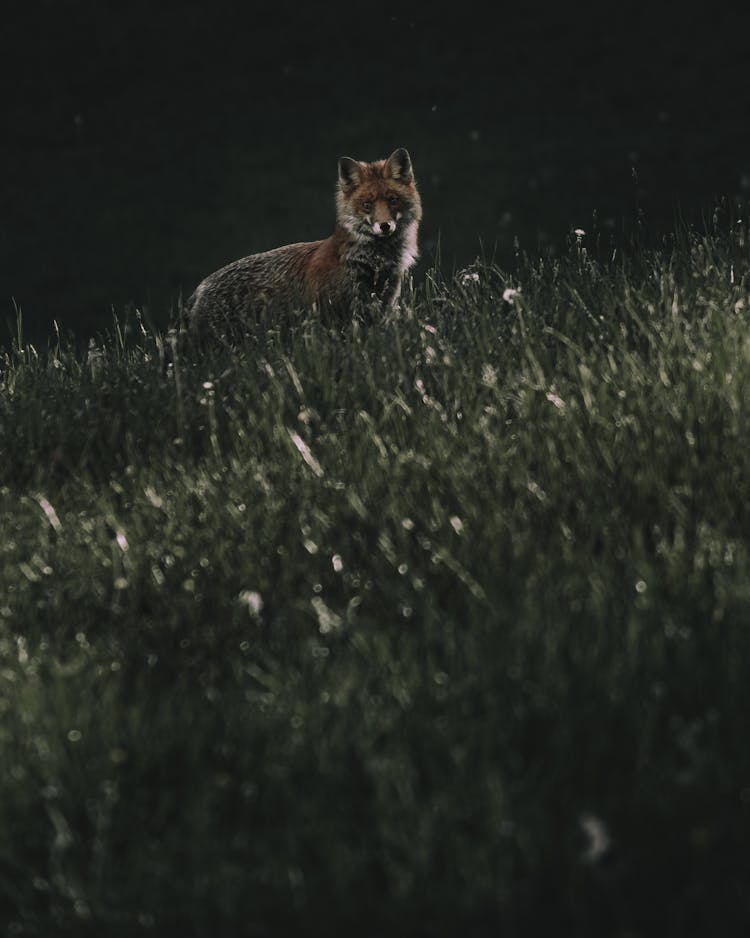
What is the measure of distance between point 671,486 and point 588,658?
1605mm

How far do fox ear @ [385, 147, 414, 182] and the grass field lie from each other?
7.52 feet

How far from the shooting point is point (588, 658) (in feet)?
12.7

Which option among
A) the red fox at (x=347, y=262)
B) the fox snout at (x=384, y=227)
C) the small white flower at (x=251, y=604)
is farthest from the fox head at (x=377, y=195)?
the small white flower at (x=251, y=604)

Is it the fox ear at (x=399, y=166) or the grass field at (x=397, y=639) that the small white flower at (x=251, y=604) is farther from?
the fox ear at (x=399, y=166)

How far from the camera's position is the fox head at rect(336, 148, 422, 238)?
9.15 metres

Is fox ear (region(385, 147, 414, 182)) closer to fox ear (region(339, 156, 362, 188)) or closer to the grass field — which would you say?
→ fox ear (region(339, 156, 362, 188))

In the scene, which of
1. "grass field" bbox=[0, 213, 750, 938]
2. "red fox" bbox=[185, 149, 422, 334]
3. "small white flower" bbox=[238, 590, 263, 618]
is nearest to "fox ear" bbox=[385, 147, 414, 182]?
"red fox" bbox=[185, 149, 422, 334]

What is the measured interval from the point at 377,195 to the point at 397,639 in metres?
5.55

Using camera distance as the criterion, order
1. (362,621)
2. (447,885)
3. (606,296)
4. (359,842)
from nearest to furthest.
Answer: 1. (447,885)
2. (359,842)
3. (362,621)
4. (606,296)

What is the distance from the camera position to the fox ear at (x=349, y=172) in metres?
9.37

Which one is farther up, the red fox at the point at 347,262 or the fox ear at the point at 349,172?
the fox ear at the point at 349,172

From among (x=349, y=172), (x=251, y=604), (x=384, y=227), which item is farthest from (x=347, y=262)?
(x=251, y=604)

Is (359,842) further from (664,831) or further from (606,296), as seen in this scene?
(606,296)

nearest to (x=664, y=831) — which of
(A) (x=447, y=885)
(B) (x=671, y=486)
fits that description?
(A) (x=447, y=885)
